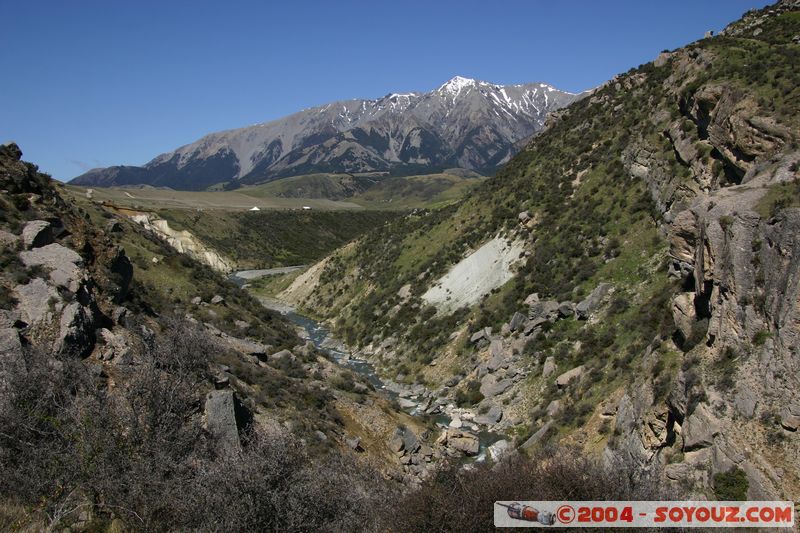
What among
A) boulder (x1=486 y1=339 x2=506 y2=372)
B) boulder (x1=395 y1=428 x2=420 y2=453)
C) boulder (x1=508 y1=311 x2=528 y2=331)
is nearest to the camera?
boulder (x1=395 y1=428 x2=420 y2=453)

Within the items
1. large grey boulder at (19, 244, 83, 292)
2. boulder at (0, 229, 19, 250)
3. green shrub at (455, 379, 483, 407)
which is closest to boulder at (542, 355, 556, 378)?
green shrub at (455, 379, 483, 407)

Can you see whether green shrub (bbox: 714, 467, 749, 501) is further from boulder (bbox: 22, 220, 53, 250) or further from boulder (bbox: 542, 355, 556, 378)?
boulder (bbox: 22, 220, 53, 250)

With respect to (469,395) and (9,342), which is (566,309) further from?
(9,342)

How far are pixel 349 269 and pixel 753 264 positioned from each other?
179 ft

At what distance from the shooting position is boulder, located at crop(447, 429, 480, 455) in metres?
25.0

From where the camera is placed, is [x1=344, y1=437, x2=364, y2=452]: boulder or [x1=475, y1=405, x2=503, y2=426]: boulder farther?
[x1=475, y1=405, x2=503, y2=426]: boulder

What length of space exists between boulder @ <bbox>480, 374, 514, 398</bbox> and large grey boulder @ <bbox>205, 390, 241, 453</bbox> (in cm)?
1762

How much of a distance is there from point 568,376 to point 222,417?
57.2 feet

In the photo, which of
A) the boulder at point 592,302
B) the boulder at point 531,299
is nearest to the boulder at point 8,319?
the boulder at point 592,302

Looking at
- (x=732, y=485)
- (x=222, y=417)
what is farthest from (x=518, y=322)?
(x=222, y=417)

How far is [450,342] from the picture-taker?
38469 mm

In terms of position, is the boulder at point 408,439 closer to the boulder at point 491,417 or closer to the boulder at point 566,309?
the boulder at point 491,417

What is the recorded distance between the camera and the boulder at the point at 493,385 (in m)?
30.3

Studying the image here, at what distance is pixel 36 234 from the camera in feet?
62.9
